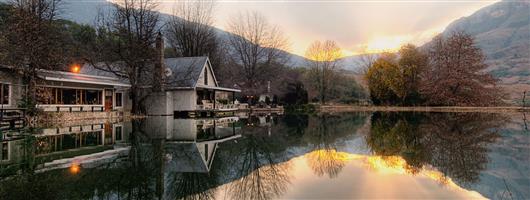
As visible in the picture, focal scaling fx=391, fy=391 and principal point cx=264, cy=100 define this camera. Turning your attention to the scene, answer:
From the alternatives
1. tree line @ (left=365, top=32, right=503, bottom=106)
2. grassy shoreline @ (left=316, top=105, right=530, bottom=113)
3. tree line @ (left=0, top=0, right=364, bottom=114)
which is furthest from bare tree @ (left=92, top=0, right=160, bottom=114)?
tree line @ (left=365, top=32, right=503, bottom=106)

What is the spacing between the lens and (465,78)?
44250 mm

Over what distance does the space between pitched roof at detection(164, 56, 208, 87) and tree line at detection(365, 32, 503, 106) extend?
27.6 m

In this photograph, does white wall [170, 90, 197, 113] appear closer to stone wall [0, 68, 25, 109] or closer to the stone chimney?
the stone chimney

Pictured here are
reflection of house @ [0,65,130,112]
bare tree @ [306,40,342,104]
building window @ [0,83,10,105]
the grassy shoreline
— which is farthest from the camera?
bare tree @ [306,40,342,104]

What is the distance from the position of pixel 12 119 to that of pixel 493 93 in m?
47.1

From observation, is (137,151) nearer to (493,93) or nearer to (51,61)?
(51,61)

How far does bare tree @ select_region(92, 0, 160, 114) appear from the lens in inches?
1064

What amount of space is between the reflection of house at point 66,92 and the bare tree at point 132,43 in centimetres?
118

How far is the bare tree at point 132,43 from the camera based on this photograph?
2702 centimetres

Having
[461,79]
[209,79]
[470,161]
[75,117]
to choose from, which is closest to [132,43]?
[75,117]

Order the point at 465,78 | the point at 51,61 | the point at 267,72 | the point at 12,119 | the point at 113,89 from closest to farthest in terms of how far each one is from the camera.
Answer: the point at 12,119 → the point at 51,61 → the point at 113,89 → the point at 465,78 → the point at 267,72

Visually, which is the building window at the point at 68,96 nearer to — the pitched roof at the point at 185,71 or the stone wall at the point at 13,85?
the stone wall at the point at 13,85

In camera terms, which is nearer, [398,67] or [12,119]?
[12,119]

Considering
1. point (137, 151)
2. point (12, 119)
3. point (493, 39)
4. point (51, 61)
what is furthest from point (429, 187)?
point (493, 39)
